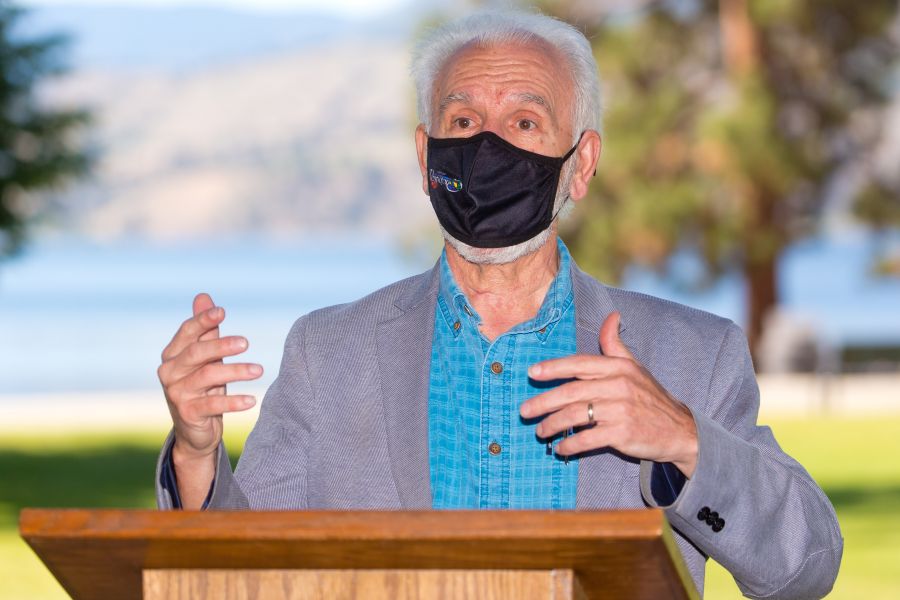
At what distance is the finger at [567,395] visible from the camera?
2.22 metres

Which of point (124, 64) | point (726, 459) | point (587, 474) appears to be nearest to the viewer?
point (726, 459)

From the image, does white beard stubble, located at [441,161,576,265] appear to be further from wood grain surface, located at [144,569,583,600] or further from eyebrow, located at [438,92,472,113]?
wood grain surface, located at [144,569,583,600]

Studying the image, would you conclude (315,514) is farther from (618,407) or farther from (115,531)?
(618,407)

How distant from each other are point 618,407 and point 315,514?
548 millimetres

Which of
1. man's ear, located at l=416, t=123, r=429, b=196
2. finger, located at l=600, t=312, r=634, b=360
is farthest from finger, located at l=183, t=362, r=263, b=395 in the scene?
man's ear, located at l=416, t=123, r=429, b=196

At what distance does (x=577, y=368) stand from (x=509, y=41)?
1.17 meters

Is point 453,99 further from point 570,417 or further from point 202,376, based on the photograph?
point 570,417

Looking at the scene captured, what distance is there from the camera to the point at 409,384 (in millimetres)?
3020

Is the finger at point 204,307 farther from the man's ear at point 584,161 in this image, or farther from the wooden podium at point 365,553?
the man's ear at point 584,161

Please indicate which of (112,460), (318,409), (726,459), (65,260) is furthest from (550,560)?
(65,260)

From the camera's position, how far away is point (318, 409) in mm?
3027

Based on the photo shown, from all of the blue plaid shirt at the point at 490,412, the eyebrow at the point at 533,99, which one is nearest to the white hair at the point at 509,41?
the eyebrow at the point at 533,99

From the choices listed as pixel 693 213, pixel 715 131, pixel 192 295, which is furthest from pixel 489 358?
pixel 192 295

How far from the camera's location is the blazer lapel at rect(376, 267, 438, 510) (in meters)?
2.91
